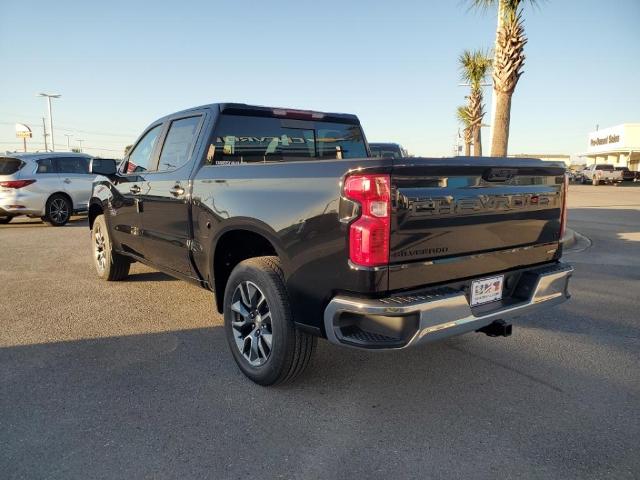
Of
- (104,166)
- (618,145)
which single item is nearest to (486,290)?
(104,166)

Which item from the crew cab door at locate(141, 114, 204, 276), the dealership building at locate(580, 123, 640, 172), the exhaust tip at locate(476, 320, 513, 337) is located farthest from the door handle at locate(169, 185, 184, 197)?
the dealership building at locate(580, 123, 640, 172)

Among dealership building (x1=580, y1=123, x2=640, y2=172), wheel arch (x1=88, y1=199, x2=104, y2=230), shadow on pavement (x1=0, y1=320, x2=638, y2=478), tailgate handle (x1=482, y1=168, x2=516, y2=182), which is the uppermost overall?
dealership building (x1=580, y1=123, x2=640, y2=172)

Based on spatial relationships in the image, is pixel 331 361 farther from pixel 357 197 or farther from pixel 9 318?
pixel 9 318

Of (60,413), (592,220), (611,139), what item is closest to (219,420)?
(60,413)

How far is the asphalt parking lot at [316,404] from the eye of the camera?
248cm

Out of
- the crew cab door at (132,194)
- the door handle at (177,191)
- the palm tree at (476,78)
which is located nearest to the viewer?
the door handle at (177,191)

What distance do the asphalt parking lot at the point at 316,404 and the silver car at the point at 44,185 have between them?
747cm

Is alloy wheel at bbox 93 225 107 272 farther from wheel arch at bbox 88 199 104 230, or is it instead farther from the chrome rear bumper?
the chrome rear bumper

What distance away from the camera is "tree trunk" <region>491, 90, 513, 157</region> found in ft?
36.6

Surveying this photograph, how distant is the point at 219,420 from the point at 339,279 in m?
1.11

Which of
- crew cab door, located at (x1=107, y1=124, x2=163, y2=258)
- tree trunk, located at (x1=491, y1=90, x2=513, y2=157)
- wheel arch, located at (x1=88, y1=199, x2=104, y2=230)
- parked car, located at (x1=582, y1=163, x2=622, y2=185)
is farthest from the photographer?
parked car, located at (x1=582, y1=163, x2=622, y2=185)

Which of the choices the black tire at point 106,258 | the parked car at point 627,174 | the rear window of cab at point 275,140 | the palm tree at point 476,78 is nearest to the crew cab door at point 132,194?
the black tire at point 106,258

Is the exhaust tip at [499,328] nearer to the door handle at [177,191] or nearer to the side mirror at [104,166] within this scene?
the door handle at [177,191]

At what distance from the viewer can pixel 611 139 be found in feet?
186
